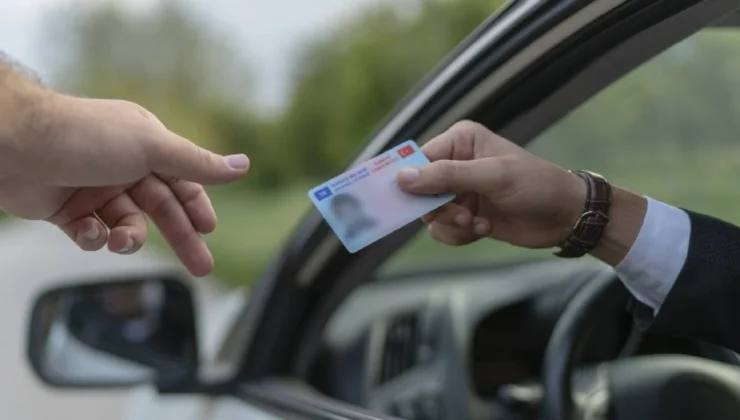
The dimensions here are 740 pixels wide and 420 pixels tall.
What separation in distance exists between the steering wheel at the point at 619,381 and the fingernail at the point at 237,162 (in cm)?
82

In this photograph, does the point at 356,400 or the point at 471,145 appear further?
the point at 356,400

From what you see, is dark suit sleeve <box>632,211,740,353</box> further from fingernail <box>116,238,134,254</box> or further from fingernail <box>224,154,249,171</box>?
fingernail <box>116,238,134,254</box>

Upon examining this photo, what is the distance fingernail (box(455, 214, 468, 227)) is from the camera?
5.37 ft

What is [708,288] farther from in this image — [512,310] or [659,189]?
[512,310]

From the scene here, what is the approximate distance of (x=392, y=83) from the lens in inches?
232

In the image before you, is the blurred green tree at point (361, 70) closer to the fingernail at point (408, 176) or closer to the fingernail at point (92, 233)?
the fingernail at point (408, 176)

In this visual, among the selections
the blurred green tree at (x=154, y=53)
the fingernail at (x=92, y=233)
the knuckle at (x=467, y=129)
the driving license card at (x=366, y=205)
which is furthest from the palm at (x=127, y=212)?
the blurred green tree at (x=154, y=53)

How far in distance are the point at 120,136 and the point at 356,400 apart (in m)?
1.30

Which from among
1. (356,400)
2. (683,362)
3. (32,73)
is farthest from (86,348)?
(683,362)

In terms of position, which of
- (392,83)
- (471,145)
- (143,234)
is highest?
(143,234)

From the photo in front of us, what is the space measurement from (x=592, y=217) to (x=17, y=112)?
3.14 ft

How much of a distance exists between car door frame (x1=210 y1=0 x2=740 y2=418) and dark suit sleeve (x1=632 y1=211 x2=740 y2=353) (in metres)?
0.33

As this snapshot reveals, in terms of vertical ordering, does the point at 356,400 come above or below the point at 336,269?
below

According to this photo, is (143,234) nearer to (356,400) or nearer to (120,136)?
(120,136)
